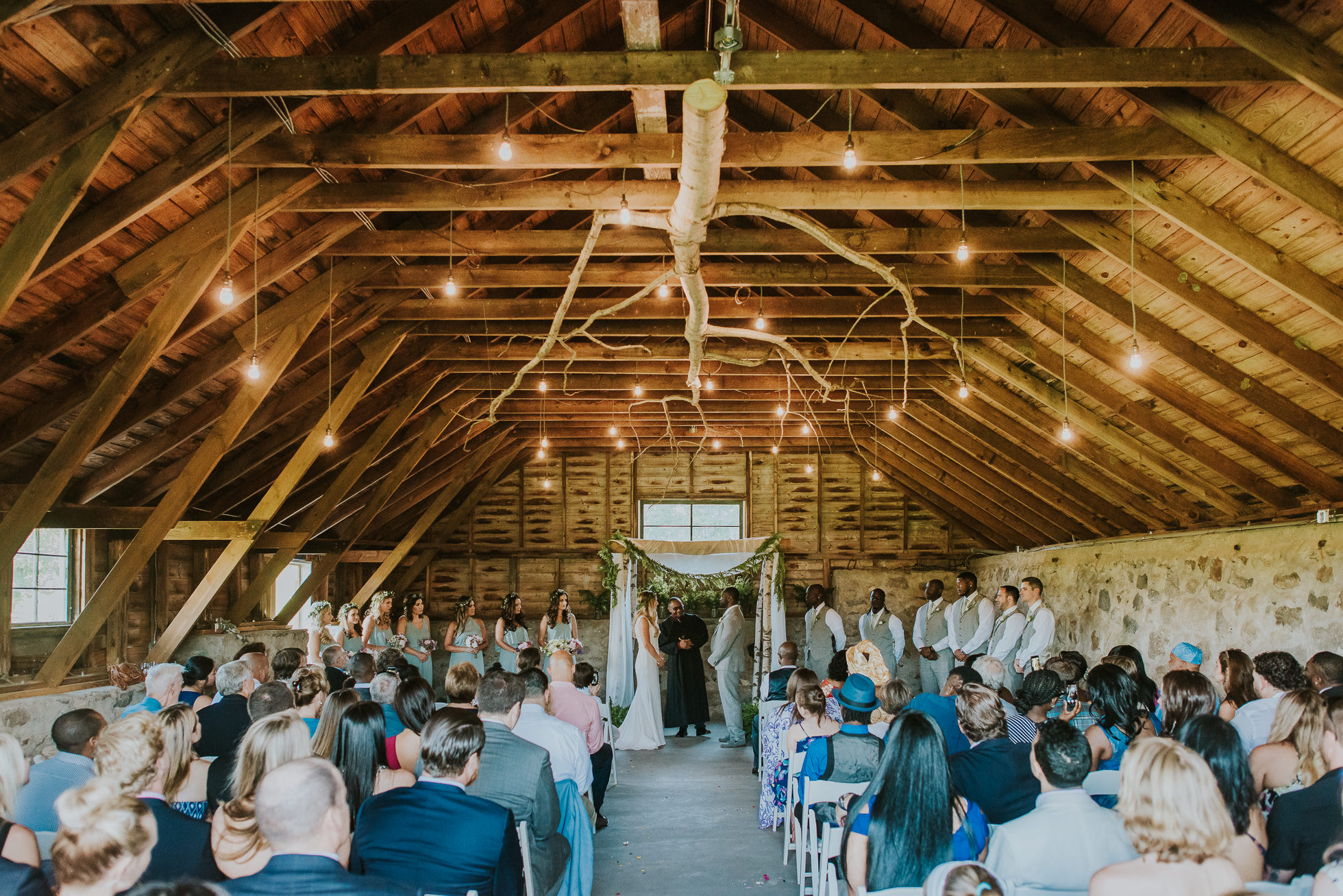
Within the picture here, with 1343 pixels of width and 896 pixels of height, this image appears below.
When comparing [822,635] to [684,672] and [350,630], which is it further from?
[350,630]

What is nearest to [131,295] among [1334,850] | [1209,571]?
[1334,850]

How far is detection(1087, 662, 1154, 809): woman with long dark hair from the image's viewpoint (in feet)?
16.4

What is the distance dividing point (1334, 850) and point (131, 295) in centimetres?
638

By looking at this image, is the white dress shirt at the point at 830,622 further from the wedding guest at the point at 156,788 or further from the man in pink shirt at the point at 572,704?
the wedding guest at the point at 156,788

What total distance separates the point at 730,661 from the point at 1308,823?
799 cm

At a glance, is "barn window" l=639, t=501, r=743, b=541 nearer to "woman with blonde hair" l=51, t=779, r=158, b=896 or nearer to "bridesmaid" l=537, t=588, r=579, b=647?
"bridesmaid" l=537, t=588, r=579, b=647

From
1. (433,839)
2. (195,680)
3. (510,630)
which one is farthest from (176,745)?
(510,630)

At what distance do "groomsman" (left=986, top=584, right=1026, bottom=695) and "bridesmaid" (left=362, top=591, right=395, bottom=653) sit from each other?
20.6 feet

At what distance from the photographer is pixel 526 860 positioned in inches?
165

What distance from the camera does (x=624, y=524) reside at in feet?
50.9

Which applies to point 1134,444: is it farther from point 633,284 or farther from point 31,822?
point 31,822

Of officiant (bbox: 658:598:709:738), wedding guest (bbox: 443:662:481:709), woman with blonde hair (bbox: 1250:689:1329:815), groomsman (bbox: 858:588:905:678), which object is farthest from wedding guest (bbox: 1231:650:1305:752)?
officiant (bbox: 658:598:709:738)

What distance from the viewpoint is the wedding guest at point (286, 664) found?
623 cm

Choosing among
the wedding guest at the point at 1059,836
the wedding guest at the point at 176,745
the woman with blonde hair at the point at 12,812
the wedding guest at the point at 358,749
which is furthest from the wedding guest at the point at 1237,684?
the woman with blonde hair at the point at 12,812
